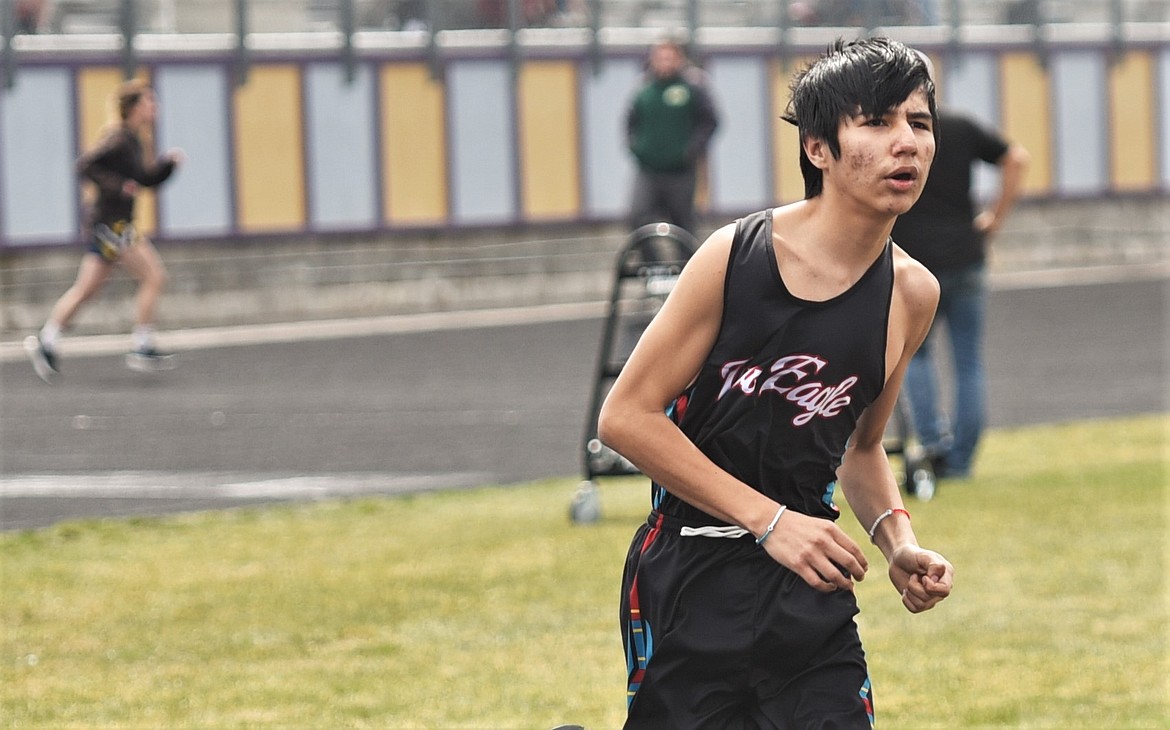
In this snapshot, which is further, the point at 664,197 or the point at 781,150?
the point at 781,150

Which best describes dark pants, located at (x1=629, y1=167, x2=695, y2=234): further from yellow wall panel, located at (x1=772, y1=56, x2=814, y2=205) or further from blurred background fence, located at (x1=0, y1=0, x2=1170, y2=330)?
→ yellow wall panel, located at (x1=772, y1=56, x2=814, y2=205)

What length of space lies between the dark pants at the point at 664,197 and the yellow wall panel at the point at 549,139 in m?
5.79

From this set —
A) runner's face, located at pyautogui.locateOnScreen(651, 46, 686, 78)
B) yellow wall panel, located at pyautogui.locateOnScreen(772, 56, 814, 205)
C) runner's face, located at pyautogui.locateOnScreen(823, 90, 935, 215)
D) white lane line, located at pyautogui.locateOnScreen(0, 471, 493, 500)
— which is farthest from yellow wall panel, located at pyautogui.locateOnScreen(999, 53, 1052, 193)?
runner's face, located at pyautogui.locateOnScreen(823, 90, 935, 215)

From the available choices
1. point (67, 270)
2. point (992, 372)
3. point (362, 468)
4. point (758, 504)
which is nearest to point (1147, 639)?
point (758, 504)

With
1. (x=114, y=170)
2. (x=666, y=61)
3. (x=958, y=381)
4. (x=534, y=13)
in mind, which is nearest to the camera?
(x=958, y=381)

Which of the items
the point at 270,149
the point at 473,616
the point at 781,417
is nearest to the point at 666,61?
the point at 270,149

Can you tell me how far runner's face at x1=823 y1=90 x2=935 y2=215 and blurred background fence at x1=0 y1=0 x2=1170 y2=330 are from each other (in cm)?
1729

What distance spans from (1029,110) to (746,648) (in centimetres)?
2546

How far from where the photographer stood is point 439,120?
23.6 metres

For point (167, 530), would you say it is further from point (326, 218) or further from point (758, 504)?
point (326, 218)

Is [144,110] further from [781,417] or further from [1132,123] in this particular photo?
[1132,123]

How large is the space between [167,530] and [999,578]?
3797 millimetres

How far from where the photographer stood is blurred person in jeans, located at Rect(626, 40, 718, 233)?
17844 millimetres

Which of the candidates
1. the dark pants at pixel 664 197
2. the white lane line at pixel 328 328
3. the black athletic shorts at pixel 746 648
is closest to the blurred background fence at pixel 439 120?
the white lane line at pixel 328 328
